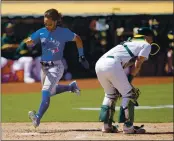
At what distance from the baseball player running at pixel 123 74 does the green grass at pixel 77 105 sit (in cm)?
210

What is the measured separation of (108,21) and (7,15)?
3684 mm

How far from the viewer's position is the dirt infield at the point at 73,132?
10359mm

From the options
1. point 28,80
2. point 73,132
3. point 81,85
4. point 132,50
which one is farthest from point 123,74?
point 28,80

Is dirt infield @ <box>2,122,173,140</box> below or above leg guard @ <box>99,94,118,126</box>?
below

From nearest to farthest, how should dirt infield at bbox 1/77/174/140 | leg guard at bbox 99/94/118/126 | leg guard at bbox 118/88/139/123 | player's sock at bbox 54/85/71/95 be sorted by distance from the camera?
dirt infield at bbox 1/77/174/140 < leg guard at bbox 118/88/139/123 < leg guard at bbox 99/94/118/126 < player's sock at bbox 54/85/71/95

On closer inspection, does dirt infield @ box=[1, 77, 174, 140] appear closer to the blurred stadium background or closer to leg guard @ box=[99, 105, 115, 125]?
leg guard @ box=[99, 105, 115, 125]

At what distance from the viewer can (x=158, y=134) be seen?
35.6ft

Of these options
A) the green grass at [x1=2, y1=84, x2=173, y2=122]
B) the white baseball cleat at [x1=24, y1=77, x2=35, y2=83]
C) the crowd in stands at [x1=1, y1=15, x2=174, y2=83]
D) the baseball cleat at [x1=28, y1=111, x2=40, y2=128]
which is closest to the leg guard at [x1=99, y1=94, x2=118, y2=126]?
the baseball cleat at [x1=28, y1=111, x2=40, y2=128]

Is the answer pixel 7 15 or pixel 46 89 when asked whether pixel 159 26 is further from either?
pixel 46 89

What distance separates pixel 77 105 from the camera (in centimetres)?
1602

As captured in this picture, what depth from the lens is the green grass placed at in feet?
44.3

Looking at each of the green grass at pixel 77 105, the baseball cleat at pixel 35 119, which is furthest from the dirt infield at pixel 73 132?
the green grass at pixel 77 105

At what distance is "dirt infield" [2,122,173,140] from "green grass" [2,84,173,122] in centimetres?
98

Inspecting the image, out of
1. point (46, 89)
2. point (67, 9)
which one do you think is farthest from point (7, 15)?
point (46, 89)
